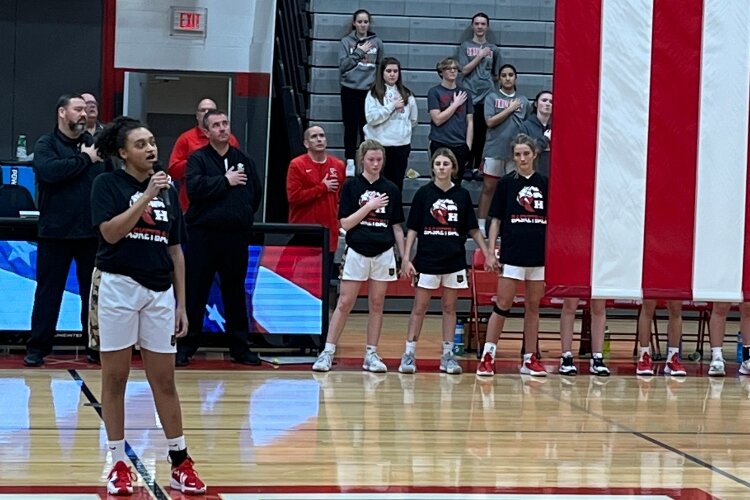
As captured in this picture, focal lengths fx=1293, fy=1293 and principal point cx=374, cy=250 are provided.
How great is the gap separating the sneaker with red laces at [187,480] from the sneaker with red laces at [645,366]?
16.2 feet

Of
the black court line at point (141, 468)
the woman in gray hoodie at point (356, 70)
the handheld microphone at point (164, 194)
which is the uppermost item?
the woman in gray hoodie at point (356, 70)

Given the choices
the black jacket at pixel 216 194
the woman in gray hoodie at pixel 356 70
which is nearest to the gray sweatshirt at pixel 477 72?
the woman in gray hoodie at pixel 356 70

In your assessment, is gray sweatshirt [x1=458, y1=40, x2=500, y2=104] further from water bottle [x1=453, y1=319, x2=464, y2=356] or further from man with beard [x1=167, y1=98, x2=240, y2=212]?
man with beard [x1=167, y1=98, x2=240, y2=212]

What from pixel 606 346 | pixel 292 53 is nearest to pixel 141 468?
pixel 606 346

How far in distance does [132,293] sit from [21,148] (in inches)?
350

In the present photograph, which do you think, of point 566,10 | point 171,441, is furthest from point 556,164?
point 171,441

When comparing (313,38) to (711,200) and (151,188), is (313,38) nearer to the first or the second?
(711,200)

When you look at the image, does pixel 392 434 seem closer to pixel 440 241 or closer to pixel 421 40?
pixel 440 241

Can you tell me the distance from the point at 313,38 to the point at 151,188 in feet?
31.1

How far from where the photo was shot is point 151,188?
17.1ft

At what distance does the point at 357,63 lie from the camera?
13000 mm

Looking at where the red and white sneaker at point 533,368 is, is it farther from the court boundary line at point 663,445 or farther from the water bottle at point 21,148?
the water bottle at point 21,148

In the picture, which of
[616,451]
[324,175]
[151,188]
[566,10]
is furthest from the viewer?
[324,175]

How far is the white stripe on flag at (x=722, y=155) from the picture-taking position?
7.55 meters
